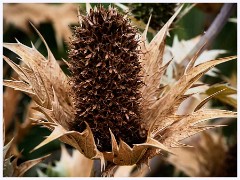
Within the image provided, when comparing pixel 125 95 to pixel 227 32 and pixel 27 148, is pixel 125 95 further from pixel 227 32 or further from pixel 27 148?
pixel 227 32

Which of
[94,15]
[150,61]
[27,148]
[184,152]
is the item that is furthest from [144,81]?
[27,148]

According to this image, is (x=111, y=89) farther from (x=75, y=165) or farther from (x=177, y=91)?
(x=75, y=165)

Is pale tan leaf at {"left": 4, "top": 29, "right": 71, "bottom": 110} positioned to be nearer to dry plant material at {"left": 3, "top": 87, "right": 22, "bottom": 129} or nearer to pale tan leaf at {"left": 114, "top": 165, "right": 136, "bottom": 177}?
pale tan leaf at {"left": 114, "top": 165, "right": 136, "bottom": 177}

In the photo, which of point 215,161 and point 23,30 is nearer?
point 215,161

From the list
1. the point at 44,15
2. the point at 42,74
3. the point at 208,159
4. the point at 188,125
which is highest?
the point at 44,15

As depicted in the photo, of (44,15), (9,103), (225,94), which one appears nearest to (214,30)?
(225,94)

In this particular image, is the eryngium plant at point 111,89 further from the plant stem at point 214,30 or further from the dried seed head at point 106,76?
the plant stem at point 214,30

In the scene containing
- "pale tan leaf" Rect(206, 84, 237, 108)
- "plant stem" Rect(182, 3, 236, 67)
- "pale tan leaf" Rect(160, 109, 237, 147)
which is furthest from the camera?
"plant stem" Rect(182, 3, 236, 67)

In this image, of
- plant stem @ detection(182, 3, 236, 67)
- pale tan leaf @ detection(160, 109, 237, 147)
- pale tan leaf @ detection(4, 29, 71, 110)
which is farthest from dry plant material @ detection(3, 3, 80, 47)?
pale tan leaf @ detection(160, 109, 237, 147)
